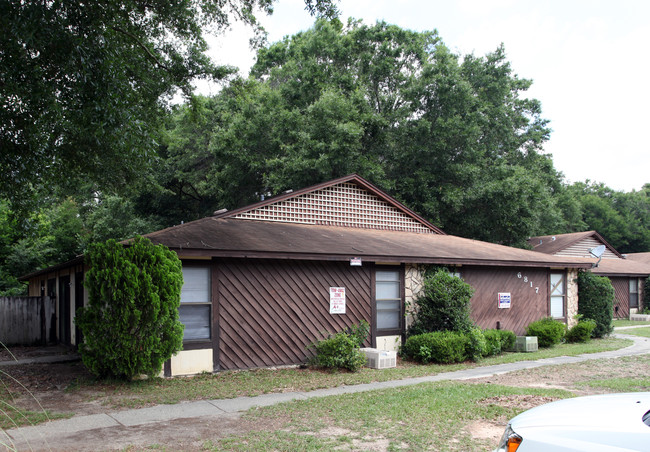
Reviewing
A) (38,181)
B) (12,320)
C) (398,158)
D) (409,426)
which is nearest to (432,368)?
(409,426)

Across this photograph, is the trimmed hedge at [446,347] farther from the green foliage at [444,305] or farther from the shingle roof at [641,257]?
the shingle roof at [641,257]

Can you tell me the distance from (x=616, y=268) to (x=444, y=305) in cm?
2075

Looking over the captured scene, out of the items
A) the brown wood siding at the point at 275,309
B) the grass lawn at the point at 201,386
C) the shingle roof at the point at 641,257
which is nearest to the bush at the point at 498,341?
the grass lawn at the point at 201,386

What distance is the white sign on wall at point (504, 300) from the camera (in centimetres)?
1614

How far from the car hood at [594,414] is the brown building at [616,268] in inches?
1079

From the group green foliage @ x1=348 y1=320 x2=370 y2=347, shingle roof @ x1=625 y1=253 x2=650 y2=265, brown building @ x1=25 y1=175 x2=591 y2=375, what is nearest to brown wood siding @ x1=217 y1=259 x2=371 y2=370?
brown building @ x1=25 y1=175 x2=591 y2=375

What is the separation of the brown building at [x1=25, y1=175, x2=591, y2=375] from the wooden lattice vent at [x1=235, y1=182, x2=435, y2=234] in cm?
3

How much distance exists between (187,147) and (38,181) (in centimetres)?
2017

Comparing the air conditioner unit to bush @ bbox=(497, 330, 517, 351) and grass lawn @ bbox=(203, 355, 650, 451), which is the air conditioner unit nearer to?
grass lawn @ bbox=(203, 355, 650, 451)

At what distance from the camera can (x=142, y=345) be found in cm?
953

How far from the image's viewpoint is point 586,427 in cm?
347

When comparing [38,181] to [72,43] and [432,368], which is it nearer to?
[72,43]

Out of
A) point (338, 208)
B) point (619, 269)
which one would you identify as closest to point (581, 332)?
point (338, 208)

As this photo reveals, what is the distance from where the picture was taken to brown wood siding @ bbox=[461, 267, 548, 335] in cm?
1555
